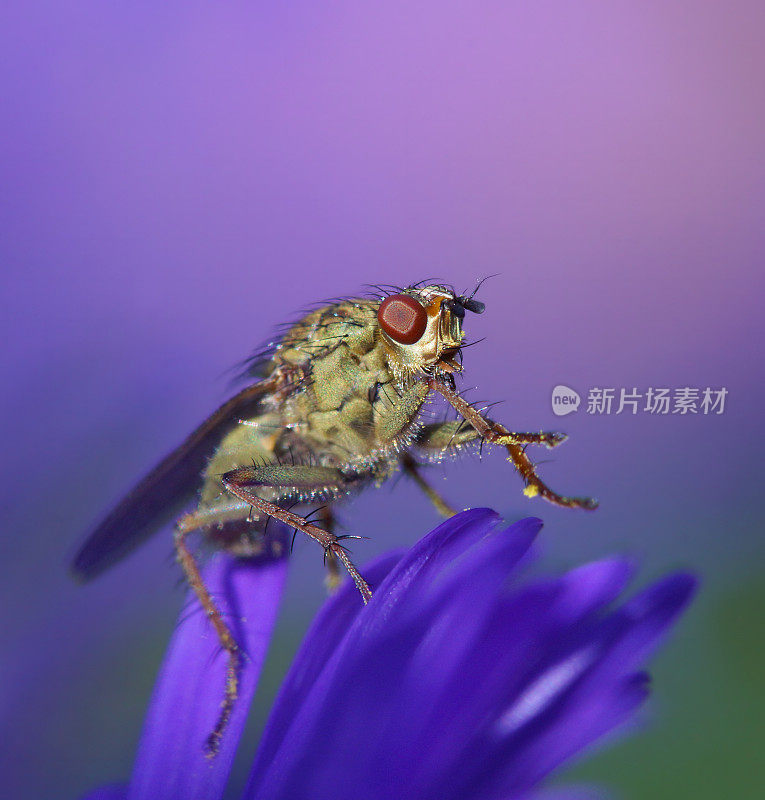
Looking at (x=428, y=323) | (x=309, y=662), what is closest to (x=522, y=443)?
(x=428, y=323)

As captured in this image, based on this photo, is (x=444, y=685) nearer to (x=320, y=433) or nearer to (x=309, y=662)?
(x=309, y=662)

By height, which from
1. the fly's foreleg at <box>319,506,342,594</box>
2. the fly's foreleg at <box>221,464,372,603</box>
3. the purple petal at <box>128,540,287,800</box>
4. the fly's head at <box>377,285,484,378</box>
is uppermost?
the fly's head at <box>377,285,484,378</box>

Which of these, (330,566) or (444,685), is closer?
(444,685)

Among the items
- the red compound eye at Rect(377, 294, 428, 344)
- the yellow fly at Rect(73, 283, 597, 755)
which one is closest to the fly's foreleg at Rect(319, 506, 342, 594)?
the yellow fly at Rect(73, 283, 597, 755)

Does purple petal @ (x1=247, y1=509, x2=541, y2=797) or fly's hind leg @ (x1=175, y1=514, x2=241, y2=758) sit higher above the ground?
purple petal @ (x1=247, y1=509, x2=541, y2=797)

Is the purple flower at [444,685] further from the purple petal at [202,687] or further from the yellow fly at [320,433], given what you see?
the yellow fly at [320,433]

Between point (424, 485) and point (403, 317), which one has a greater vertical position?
point (403, 317)

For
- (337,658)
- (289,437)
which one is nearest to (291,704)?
(337,658)

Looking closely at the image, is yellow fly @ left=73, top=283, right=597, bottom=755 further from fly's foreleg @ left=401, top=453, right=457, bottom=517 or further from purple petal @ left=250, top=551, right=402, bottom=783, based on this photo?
purple petal @ left=250, top=551, right=402, bottom=783
